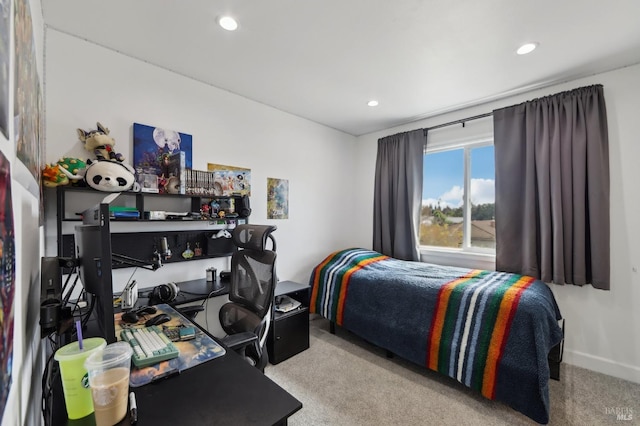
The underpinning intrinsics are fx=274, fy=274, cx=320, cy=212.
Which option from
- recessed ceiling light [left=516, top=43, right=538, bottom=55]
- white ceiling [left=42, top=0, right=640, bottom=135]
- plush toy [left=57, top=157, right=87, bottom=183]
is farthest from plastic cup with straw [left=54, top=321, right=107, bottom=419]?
recessed ceiling light [left=516, top=43, right=538, bottom=55]

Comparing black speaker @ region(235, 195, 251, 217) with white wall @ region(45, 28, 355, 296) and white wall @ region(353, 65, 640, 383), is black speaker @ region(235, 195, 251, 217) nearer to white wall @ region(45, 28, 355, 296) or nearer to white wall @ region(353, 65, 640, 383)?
white wall @ region(45, 28, 355, 296)

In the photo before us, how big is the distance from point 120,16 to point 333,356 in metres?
3.04

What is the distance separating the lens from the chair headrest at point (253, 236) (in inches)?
69.8

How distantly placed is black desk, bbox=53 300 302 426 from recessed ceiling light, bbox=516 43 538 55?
261cm

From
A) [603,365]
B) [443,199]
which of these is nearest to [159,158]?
[443,199]

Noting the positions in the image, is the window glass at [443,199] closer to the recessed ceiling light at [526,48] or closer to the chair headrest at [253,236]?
the recessed ceiling light at [526,48]

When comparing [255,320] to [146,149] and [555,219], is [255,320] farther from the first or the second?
[555,219]

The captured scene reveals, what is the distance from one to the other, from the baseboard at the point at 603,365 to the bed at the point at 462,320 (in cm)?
44

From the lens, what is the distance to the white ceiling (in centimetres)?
164

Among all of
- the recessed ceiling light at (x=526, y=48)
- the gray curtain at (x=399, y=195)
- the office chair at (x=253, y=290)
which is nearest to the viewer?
the office chair at (x=253, y=290)

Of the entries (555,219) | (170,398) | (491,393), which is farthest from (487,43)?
(170,398)

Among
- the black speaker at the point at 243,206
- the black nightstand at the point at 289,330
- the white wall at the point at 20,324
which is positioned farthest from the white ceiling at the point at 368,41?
the black nightstand at the point at 289,330

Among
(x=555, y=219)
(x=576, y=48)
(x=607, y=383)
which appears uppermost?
(x=576, y=48)

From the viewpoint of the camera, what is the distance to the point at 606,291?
230cm
